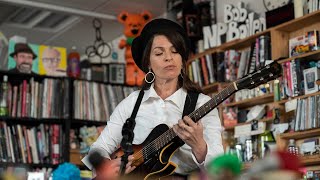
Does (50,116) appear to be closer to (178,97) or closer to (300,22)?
(300,22)

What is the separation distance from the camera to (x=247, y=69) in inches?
143

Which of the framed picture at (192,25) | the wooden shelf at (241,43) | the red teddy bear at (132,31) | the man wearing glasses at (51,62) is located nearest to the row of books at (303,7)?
the wooden shelf at (241,43)

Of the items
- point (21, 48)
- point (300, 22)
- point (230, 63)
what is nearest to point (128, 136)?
point (300, 22)

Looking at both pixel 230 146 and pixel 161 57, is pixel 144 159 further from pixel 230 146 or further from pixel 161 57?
pixel 230 146

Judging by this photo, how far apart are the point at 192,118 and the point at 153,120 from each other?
16cm

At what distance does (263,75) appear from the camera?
1583 mm

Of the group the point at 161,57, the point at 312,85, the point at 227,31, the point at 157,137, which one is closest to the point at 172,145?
the point at 157,137

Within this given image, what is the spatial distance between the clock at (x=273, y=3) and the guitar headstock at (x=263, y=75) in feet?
6.53

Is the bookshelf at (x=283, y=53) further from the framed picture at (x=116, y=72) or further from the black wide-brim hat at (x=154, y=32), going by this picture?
the black wide-brim hat at (x=154, y=32)

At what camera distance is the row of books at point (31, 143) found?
392 cm

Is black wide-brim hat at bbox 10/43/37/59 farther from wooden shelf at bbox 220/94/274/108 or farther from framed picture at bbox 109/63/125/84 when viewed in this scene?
wooden shelf at bbox 220/94/274/108

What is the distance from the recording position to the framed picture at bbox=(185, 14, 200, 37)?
4219 mm

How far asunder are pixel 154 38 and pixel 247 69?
197cm

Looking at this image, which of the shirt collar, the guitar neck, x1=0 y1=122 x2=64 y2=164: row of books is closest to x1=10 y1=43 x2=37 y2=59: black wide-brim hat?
x1=0 y1=122 x2=64 y2=164: row of books
